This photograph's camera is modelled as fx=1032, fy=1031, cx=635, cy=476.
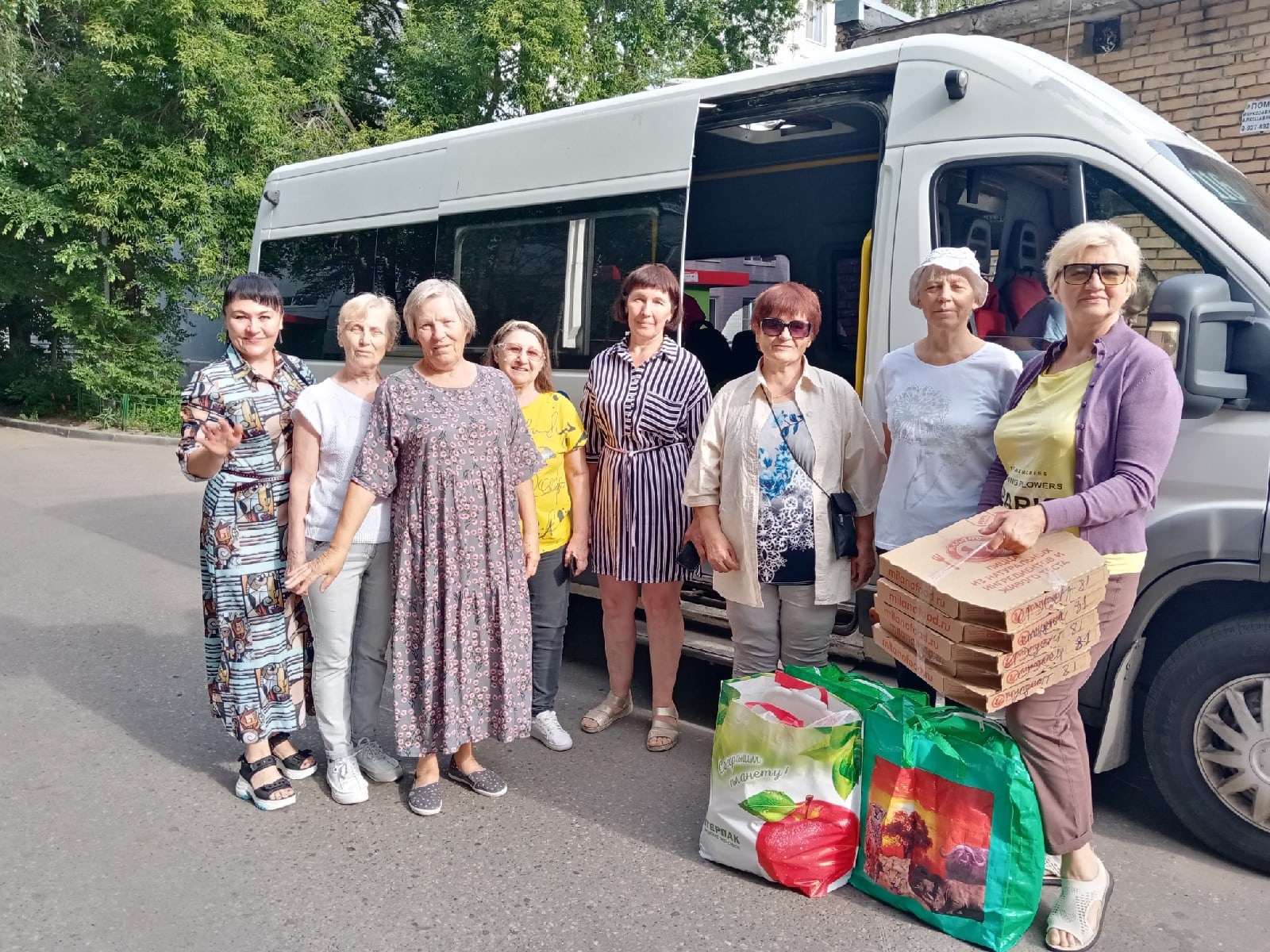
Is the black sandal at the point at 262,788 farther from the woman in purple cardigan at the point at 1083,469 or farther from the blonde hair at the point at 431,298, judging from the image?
the woman in purple cardigan at the point at 1083,469

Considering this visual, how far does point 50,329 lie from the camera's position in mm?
18188

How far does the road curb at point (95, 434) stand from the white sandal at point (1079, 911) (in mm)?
13854

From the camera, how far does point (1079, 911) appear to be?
9.05 ft

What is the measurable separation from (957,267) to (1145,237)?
0.74 meters

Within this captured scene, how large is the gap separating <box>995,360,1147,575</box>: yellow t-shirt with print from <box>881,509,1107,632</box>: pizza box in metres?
0.15

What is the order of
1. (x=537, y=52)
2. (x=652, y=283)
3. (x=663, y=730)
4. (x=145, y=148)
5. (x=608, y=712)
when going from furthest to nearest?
1. (x=537, y=52)
2. (x=145, y=148)
3. (x=608, y=712)
4. (x=663, y=730)
5. (x=652, y=283)

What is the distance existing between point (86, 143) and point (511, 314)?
41.7 ft

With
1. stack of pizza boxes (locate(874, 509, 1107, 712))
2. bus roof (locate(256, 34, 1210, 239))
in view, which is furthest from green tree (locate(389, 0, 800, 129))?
stack of pizza boxes (locate(874, 509, 1107, 712))

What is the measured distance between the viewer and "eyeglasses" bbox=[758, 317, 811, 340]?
3.40m

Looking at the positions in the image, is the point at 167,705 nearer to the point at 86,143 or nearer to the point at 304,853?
the point at 304,853

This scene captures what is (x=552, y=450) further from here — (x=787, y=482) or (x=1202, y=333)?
(x=1202, y=333)

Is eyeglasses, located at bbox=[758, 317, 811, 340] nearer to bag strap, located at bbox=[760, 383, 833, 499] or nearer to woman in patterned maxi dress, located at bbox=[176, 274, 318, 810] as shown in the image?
bag strap, located at bbox=[760, 383, 833, 499]

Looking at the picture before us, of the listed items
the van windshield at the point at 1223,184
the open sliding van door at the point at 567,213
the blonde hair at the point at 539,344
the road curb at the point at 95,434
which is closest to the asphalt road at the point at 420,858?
the blonde hair at the point at 539,344

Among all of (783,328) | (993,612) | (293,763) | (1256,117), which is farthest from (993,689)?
(1256,117)
